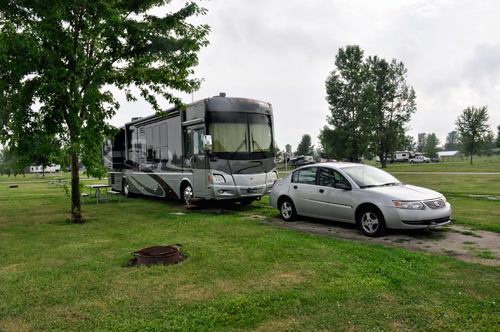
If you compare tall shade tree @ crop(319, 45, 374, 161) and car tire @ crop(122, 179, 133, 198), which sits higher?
tall shade tree @ crop(319, 45, 374, 161)

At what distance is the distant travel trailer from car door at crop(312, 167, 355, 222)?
10.9 feet

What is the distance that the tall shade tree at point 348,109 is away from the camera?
4444 centimetres

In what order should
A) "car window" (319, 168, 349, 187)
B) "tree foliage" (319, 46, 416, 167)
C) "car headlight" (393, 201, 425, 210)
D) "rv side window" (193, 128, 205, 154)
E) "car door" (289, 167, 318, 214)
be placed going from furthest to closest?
1. "tree foliage" (319, 46, 416, 167)
2. "rv side window" (193, 128, 205, 154)
3. "car door" (289, 167, 318, 214)
4. "car window" (319, 168, 349, 187)
5. "car headlight" (393, 201, 425, 210)

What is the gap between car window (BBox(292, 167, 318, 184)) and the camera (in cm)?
952

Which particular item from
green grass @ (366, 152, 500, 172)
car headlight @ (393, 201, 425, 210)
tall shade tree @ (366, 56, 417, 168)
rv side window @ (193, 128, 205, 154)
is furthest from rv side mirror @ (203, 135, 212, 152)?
tall shade tree @ (366, 56, 417, 168)

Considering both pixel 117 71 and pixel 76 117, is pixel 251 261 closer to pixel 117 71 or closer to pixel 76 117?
pixel 76 117

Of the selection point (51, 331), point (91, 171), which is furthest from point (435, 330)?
point (91, 171)

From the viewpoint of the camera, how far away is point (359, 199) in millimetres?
8172

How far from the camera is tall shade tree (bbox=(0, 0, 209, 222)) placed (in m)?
9.20

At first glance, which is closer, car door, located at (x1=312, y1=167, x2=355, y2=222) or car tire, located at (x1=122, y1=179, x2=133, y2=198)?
car door, located at (x1=312, y1=167, x2=355, y2=222)

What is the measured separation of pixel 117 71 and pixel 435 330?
11.0 metres

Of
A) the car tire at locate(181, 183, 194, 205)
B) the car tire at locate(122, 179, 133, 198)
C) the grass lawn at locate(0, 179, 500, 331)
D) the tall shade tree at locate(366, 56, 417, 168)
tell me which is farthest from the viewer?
the tall shade tree at locate(366, 56, 417, 168)

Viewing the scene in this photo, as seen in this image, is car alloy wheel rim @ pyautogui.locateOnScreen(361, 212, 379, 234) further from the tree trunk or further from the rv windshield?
the tree trunk

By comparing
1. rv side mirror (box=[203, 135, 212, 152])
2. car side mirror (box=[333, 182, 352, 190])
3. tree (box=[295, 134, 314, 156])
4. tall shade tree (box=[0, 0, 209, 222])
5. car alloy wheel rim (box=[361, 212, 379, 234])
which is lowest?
car alloy wheel rim (box=[361, 212, 379, 234])
